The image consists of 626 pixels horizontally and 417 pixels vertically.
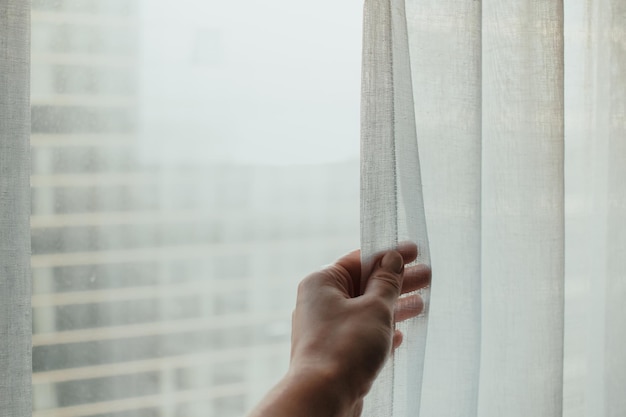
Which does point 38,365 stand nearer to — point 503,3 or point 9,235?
point 9,235

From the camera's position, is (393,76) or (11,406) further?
(393,76)

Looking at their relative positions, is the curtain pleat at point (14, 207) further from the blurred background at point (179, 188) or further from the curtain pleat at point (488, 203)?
the curtain pleat at point (488, 203)

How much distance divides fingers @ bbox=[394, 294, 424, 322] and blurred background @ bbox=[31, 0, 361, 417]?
15 centimetres

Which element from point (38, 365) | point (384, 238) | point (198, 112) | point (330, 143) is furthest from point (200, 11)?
point (38, 365)

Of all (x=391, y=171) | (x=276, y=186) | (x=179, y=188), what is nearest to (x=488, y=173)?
(x=391, y=171)

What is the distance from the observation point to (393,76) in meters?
0.74

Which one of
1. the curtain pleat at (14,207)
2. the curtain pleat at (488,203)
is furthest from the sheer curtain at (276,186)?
the curtain pleat at (14,207)

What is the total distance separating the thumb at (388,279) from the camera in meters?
0.73

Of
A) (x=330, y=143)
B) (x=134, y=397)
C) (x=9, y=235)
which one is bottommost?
(x=134, y=397)

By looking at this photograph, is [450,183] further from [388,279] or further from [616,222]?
[616,222]

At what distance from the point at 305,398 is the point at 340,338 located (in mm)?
80

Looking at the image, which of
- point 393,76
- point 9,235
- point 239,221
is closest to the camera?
point 9,235

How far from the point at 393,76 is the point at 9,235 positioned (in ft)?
1.42

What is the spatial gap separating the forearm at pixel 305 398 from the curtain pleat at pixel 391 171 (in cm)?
8
